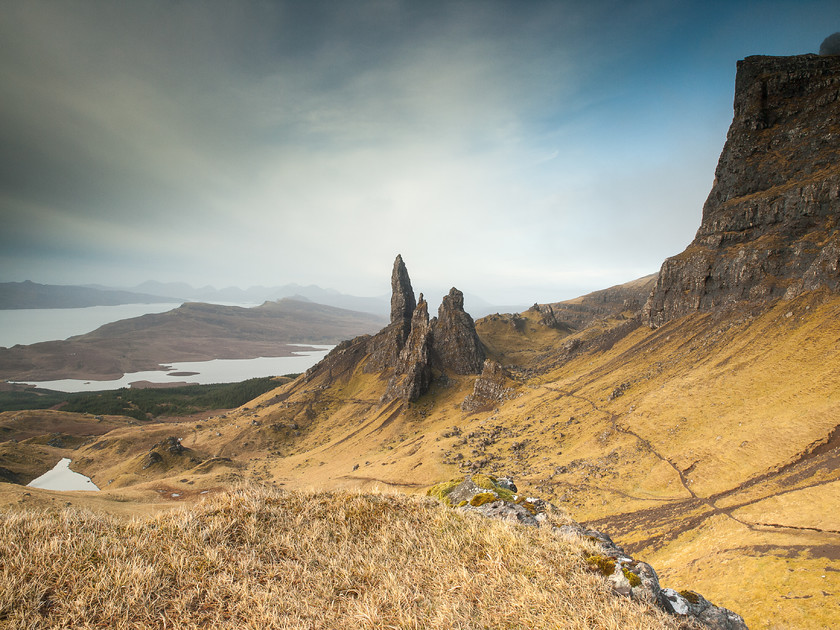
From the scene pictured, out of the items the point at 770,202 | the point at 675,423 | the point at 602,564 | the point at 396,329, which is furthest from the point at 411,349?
the point at 602,564

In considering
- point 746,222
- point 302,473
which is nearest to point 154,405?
point 302,473

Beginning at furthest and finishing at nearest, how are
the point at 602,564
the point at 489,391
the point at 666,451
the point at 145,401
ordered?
the point at 145,401, the point at 489,391, the point at 666,451, the point at 602,564

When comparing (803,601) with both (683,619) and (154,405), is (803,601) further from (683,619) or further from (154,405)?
(154,405)

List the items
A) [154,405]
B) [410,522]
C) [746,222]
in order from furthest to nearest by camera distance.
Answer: [154,405] → [746,222] → [410,522]

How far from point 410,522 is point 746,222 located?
107 m

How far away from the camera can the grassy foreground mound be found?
5.58m

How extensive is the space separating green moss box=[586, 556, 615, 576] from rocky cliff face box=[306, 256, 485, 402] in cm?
9782

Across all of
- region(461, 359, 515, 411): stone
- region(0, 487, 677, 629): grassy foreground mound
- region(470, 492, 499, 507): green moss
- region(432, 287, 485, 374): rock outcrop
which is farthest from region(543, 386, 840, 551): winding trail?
region(432, 287, 485, 374): rock outcrop

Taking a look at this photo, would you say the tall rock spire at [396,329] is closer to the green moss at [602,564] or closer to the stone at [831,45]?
the green moss at [602,564]

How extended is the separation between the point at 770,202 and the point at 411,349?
335ft

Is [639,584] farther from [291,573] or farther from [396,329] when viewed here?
[396,329]

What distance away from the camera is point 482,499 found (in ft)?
40.2

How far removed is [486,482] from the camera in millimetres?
14492

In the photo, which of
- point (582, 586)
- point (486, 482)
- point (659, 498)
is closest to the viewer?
point (582, 586)
